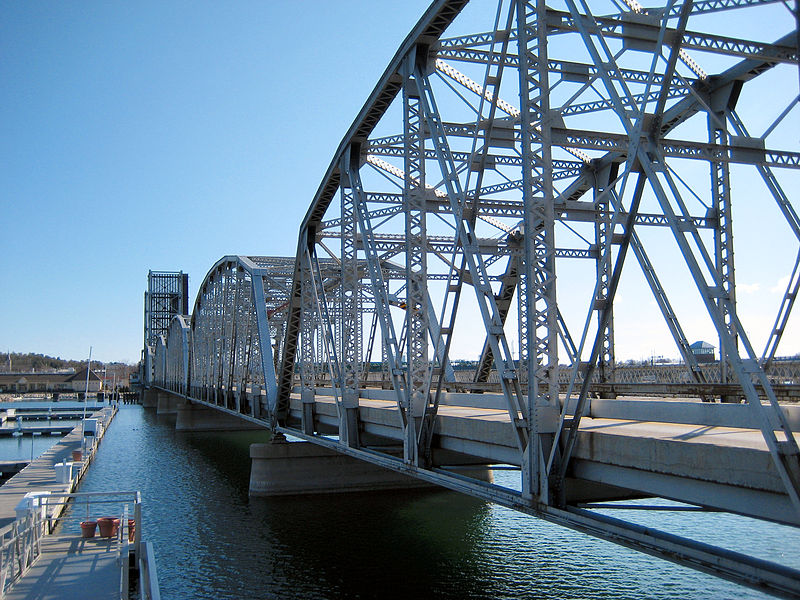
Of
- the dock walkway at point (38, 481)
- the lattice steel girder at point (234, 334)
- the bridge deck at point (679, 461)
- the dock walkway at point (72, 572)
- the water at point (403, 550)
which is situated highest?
the lattice steel girder at point (234, 334)

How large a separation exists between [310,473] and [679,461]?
2709 centimetres

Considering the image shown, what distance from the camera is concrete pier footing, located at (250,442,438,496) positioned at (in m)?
33.4

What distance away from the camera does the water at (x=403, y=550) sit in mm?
19984

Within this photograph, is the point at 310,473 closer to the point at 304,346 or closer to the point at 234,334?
the point at 304,346

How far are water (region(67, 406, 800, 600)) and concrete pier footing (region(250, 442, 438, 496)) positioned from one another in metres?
0.66

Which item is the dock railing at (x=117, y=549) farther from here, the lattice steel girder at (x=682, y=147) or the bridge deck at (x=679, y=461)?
the lattice steel girder at (x=682, y=147)

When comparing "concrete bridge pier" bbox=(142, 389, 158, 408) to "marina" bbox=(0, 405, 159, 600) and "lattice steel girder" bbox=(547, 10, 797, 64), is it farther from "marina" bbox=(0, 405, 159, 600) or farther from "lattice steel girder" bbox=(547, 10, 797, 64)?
"lattice steel girder" bbox=(547, 10, 797, 64)

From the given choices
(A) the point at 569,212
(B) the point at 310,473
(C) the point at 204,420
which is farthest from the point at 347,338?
(C) the point at 204,420

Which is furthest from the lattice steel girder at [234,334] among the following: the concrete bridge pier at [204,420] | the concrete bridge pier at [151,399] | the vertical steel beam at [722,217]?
the concrete bridge pier at [151,399]

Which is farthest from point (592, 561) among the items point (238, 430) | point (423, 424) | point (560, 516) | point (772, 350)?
point (238, 430)

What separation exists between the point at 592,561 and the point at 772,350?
36.5 feet

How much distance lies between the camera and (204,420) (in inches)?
2960

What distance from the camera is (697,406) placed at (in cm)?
1117

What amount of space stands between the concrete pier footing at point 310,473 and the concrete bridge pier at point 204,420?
39.6 metres
